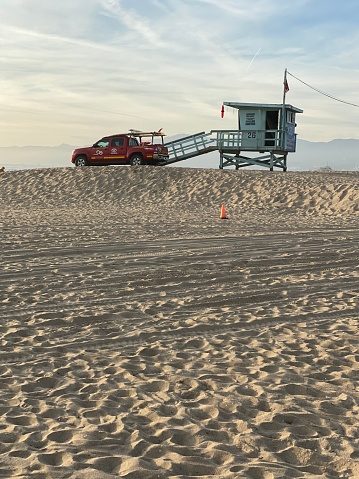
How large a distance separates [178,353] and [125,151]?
21997 millimetres

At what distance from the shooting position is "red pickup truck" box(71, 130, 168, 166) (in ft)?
88.8

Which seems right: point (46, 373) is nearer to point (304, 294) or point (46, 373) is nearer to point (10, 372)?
point (10, 372)

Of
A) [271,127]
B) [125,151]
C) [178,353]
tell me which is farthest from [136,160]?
[178,353]

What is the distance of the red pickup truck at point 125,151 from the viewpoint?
27078 mm

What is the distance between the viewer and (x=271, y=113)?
28.5 meters

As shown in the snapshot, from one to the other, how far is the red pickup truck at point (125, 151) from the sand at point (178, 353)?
45.0ft

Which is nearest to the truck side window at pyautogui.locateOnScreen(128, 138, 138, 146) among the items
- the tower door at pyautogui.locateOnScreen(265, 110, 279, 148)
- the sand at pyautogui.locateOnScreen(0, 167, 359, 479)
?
the tower door at pyautogui.locateOnScreen(265, 110, 279, 148)

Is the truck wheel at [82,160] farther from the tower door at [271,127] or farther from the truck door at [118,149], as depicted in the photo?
the tower door at [271,127]

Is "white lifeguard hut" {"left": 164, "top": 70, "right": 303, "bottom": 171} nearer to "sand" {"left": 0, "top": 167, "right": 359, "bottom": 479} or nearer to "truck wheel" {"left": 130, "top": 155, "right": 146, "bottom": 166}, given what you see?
"truck wheel" {"left": 130, "top": 155, "right": 146, "bottom": 166}

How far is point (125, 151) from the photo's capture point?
27.1 metres

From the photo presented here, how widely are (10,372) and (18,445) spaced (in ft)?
4.59

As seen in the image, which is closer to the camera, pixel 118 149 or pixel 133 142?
pixel 118 149

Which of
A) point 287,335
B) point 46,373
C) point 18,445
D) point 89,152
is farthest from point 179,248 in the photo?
point 89,152

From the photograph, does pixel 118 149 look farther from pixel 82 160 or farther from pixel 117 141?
pixel 82 160
